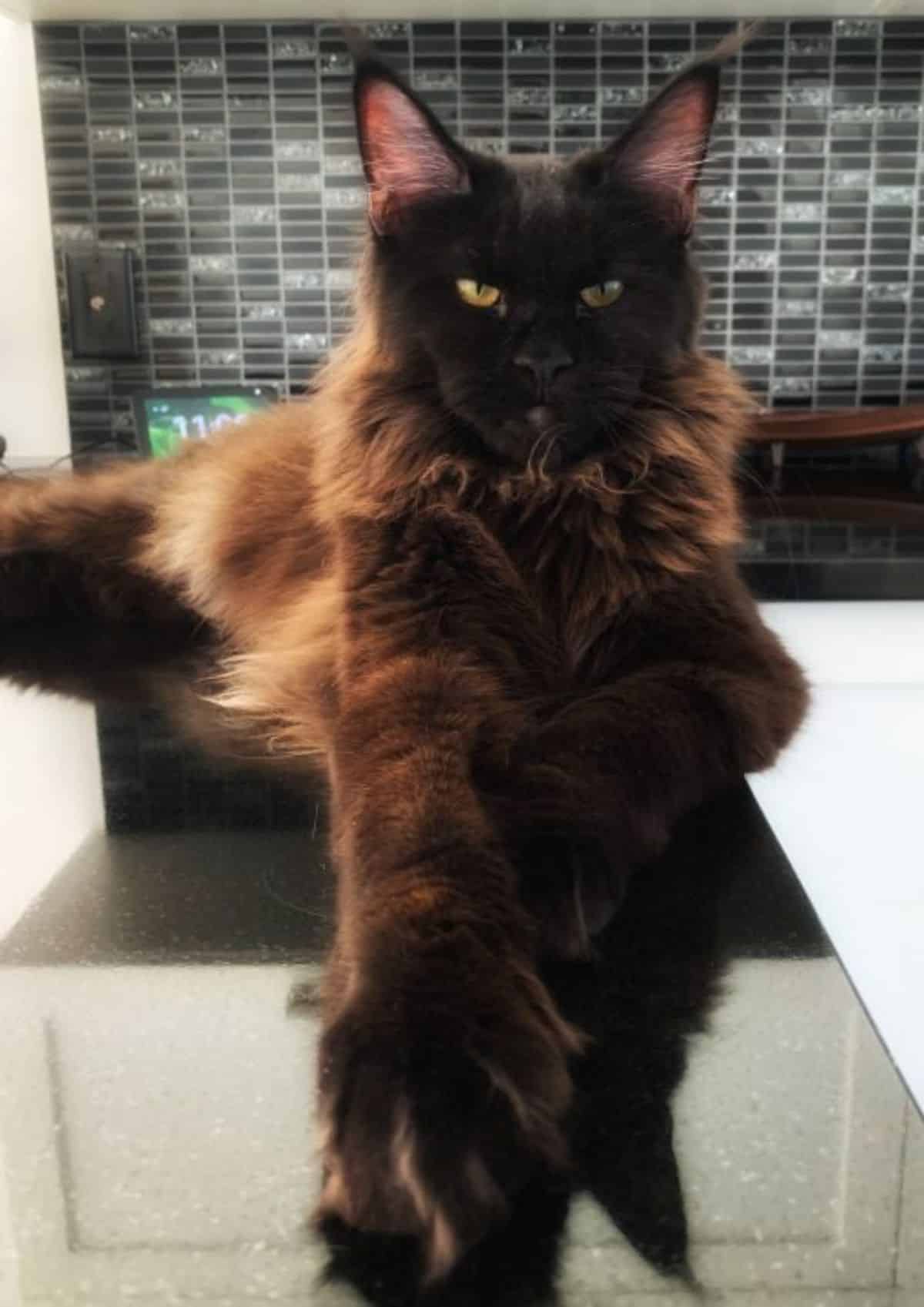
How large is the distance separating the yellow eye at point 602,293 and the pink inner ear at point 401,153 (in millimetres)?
150

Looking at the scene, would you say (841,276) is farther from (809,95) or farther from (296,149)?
(296,149)

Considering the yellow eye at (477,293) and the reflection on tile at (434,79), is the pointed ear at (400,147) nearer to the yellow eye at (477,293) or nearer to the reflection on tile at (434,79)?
the yellow eye at (477,293)

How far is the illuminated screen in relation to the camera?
7.30 ft

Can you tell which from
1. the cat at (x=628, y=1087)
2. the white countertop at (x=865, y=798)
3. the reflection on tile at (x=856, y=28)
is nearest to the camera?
the cat at (x=628, y=1087)

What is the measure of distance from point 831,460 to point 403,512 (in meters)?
1.55

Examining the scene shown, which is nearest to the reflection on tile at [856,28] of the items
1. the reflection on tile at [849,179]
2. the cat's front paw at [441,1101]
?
the reflection on tile at [849,179]

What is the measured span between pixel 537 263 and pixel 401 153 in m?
0.16

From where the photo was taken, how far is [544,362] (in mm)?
961

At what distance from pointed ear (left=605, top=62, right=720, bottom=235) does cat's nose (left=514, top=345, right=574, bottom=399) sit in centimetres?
20

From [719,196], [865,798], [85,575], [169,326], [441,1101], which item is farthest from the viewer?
[169,326]

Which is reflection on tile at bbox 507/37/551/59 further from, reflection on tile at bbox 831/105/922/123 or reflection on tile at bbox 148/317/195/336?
reflection on tile at bbox 148/317/195/336

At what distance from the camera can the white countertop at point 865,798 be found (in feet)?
3.14

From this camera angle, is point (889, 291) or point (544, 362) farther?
point (889, 291)

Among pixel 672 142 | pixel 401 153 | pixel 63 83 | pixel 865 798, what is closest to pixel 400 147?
pixel 401 153
